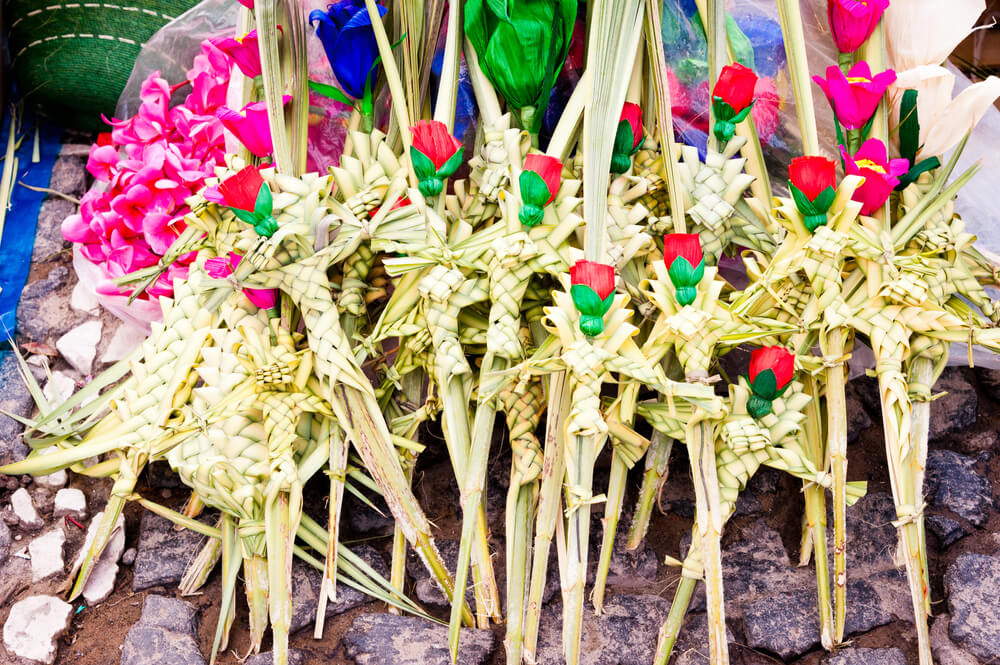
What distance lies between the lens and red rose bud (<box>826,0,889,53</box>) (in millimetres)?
911

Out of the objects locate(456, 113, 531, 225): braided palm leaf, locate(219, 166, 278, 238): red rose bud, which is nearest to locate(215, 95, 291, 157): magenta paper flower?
locate(219, 166, 278, 238): red rose bud

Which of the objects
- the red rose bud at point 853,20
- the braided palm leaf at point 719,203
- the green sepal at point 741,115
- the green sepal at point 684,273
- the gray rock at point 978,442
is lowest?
the gray rock at point 978,442

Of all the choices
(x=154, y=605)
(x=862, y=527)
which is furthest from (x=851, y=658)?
(x=154, y=605)

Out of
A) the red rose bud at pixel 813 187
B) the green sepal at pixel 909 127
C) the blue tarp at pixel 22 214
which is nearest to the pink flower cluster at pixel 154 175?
the blue tarp at pixel 22 214

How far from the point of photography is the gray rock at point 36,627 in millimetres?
→ 872

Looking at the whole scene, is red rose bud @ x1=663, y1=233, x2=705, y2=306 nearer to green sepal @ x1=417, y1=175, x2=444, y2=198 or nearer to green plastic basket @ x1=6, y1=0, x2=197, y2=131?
green sepal @ x1=417, y1=175, x2=444, y2=198

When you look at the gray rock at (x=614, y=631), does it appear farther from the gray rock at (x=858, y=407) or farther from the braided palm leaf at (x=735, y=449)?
the gray rock at (x=858, y=407)

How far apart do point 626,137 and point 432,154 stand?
204mm

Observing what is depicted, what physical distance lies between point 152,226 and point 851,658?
3.10ft

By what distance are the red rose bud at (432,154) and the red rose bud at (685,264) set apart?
0.79 feet

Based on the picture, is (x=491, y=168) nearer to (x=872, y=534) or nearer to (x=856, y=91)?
(x=856, y=91)

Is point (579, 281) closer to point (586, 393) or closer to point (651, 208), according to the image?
point (586, 393)

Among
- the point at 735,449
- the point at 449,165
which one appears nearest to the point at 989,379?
the point at 735,449

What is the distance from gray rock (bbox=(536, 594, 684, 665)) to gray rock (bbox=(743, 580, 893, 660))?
62mm
